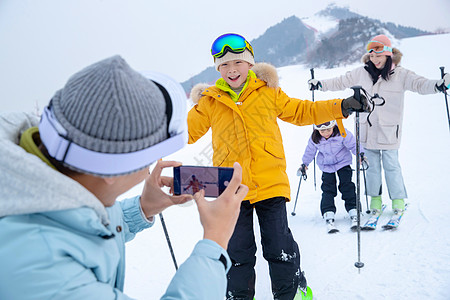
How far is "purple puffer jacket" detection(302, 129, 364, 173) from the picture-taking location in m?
3.70

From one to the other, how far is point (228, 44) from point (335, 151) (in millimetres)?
2100

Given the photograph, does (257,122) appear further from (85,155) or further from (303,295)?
(85,155)

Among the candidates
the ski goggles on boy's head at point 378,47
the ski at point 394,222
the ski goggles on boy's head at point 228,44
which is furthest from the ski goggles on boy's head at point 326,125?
the ski goggles on boy's head at point 228,44

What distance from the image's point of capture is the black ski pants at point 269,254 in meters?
2.11

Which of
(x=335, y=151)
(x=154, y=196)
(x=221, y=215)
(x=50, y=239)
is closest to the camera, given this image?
(x=50, y=239)

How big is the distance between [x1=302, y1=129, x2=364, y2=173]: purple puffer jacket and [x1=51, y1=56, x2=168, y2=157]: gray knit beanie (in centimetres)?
323

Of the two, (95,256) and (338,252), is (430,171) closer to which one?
(338,252)

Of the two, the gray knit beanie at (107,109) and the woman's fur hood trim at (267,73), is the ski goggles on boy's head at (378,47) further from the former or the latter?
the gray knit beanie at (107,109)

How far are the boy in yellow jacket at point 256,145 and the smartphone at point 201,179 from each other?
0.74 m

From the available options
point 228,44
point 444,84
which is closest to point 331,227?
point 444,84

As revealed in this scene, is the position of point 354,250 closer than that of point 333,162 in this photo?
Yes

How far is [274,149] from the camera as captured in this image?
219 cm

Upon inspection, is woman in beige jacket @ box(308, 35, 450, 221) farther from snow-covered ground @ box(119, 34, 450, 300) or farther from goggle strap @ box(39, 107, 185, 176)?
goggle strap @ box(39, 107, 185, 176)

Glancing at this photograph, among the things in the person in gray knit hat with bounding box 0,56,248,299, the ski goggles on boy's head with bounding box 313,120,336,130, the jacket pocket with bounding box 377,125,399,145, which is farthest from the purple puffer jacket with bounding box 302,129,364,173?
the person in gray knit hat with bounding box 0,56,248,299
